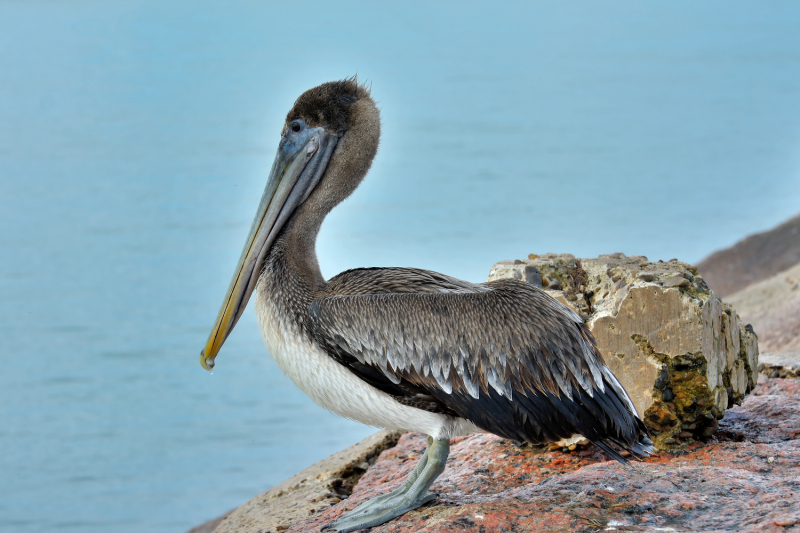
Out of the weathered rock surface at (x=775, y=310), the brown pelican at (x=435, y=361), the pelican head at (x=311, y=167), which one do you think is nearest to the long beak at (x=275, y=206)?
the pelican head at (x=311, y=167)

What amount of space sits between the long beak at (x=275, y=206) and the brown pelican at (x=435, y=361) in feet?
0.74

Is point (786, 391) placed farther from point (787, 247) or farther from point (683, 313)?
point (787, 247)

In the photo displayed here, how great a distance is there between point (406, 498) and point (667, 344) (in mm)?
1477

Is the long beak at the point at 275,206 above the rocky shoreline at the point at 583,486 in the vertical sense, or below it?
above

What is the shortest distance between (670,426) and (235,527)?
2.38 metres

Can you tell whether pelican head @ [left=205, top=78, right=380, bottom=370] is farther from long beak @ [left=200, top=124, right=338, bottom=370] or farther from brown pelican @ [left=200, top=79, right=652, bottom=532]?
brown pelican @ [left=200, top=79, right=652, bottom=532]

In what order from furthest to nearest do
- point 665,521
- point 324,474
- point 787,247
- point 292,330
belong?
point 787,247, point 324,474, point 292,330, point 665,521

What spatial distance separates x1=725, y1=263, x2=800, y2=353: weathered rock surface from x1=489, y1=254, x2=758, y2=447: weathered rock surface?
3101mm

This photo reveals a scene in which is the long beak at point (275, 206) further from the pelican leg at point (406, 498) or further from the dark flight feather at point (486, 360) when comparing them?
A: the pelican leg at point (406, 498)

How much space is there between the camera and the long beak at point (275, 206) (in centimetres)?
A: 375

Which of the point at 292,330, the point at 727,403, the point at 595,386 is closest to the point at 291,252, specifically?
the point at 292,330

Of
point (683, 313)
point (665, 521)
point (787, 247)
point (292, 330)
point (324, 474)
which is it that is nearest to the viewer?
point (665, 521)

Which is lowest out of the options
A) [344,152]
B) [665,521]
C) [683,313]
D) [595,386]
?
[665,521]

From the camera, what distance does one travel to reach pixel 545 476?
373 centimetres
